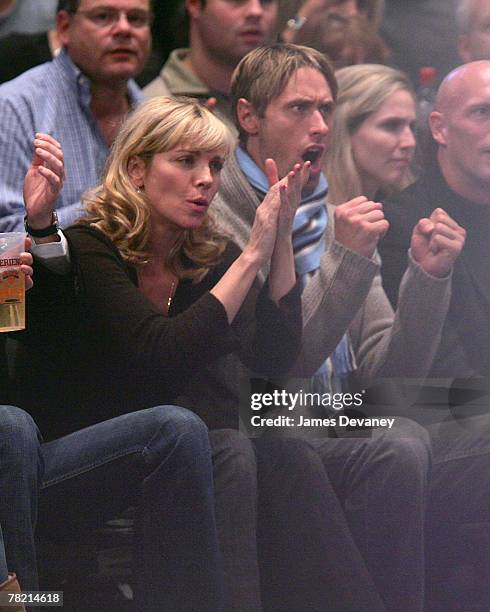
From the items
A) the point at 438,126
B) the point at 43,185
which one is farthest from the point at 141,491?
the point at 438,126

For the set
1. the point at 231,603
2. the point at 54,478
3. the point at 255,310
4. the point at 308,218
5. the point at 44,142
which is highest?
the point at 44,142

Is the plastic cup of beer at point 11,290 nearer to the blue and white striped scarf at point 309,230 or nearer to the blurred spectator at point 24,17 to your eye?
the blue and white striped scarf at point 309,230

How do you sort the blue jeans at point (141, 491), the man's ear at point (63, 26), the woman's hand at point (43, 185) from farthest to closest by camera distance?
the man's ear at point (63, 26) → the woman's hand at point (43, 185) → the blue jeans at point (141, 491)

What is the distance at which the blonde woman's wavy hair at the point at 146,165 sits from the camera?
117 inches

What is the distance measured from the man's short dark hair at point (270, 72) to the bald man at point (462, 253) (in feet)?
1.15

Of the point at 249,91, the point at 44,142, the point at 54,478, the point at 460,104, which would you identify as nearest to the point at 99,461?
the point at 54,478

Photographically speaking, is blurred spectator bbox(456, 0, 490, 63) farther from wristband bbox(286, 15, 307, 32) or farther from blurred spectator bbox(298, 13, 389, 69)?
wristband bbox(286, 15, 307, 32)

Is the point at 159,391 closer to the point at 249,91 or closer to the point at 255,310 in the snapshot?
the point at 255,310

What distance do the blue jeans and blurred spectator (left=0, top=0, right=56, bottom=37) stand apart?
3.94 feet

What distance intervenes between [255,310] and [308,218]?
31cm

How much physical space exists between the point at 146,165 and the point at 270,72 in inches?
17.9

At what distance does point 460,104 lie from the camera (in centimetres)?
316

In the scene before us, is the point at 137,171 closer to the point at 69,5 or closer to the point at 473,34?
the point at 69,5

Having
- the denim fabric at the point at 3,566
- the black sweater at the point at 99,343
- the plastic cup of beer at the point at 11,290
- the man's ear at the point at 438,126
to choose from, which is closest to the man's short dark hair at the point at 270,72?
the man's ear at the point at 438,126
